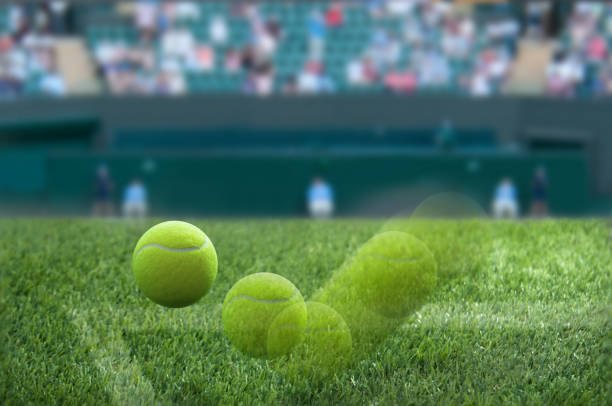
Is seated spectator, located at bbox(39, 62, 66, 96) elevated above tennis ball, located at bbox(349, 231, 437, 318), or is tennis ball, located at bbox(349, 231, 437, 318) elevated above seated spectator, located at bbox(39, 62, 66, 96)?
tennis ball, located at bbox(349, 231, 437, 318)

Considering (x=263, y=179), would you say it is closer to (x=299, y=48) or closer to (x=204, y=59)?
(x=204, y=59)

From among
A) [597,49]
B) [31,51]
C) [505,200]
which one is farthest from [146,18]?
[597,49]

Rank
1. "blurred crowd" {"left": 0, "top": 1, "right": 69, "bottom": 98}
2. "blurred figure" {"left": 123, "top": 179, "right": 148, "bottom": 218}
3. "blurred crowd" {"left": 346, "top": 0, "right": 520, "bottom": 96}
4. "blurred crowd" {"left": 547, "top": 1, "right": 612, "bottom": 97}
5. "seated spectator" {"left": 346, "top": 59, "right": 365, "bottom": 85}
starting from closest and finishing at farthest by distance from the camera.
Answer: "blurred figure" {"left": 123, "top": 179, "right": 148, "bottom": 218}, "blurred crowd" {"left": 0, "top": 1, "right": 69, "bottom": 98}, "blurred crowd" {"left": 547, "top": 1, "right": 612, "bottom": 97}, "seated spectator" {"left": 346, "top": 59, "right": 365, "bottom": 85}, "blurred crowd" {"left": 346, "top": 0, "right": 520, "bottom": 96}

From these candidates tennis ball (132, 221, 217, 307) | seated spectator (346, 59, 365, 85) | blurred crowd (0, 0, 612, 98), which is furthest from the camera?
seated spectator (346, 59, 365, 85)

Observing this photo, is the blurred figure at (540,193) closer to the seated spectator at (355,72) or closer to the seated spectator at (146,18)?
the seated spectator at (355,72)

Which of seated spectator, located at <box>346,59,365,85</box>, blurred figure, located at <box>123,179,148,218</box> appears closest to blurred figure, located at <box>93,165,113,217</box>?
blurred figure, located at <box>123,179,148,218</box>

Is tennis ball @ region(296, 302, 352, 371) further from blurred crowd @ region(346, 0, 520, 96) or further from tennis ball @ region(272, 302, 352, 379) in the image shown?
blurred crowd @ region(346, 0, 520, 96)
